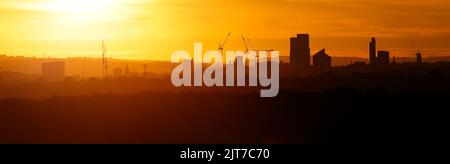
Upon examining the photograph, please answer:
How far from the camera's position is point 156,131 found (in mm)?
181375

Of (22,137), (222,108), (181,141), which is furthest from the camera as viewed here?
(222,108)

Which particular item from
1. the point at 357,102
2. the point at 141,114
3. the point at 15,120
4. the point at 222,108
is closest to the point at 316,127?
the point at 357,102

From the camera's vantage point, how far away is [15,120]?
652 ft

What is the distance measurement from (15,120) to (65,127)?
17.6 metres

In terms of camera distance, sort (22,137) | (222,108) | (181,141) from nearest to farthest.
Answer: (181,141)
(22,137)
(222,108)

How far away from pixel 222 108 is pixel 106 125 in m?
29.9

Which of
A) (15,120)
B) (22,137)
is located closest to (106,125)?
(22,137)

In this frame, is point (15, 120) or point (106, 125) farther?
point (15, 120)

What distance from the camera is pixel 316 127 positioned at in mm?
181000
